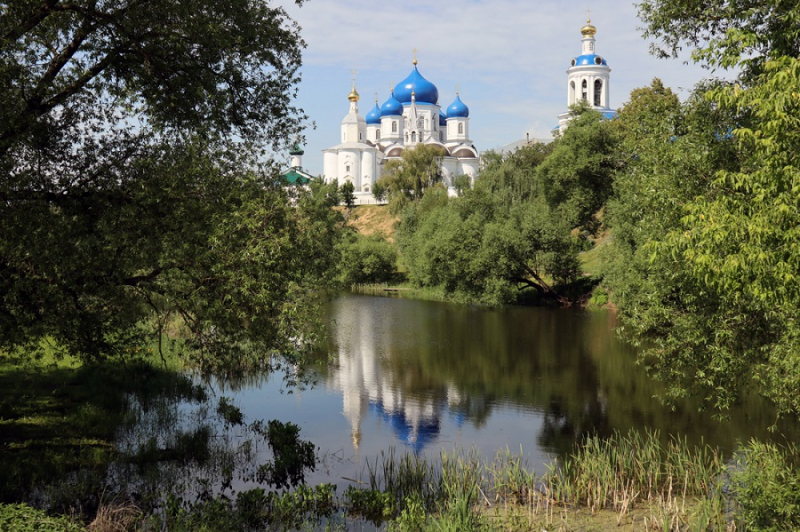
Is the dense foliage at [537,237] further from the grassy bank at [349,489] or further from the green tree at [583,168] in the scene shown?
the grassy bank at [349,489]

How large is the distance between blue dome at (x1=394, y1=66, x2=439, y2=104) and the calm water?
60.0 metres

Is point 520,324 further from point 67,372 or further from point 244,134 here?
point 244,134

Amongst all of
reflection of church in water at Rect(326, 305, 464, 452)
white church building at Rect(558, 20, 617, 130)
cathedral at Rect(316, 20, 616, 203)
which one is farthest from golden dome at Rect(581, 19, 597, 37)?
reflection of church in water at Rect(326, 305, 464, 452)

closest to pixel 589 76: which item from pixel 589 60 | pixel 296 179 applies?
pixel 589 60

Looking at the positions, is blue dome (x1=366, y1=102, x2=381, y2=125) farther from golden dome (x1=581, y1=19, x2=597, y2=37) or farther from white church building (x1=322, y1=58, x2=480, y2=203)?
golden dome (x1=581, y1=19, x2=597, y2=37)

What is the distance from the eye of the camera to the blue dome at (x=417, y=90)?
82.1 metres

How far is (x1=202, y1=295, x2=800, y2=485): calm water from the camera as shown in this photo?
12.7m

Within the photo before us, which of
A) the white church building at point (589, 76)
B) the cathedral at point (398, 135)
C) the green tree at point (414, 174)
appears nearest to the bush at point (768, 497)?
the green tree at point (414, 174)

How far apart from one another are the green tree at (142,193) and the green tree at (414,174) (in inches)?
1938

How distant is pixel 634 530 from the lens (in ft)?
27.2

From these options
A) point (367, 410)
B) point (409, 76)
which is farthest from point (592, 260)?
point (409, 76)

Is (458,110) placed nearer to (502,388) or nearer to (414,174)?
(414,174)

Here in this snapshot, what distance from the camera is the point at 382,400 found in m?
15.9

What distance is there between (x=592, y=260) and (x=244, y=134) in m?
31.1
